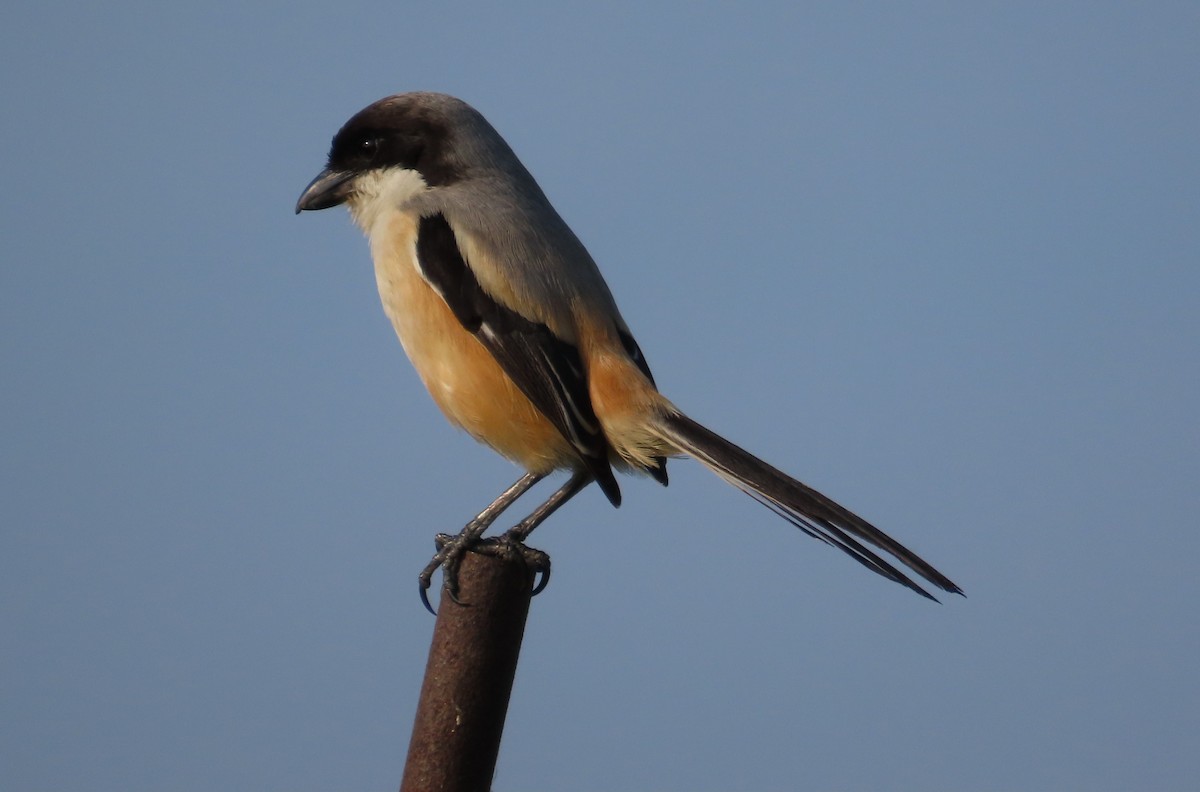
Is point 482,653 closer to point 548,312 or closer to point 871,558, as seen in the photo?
point 871,558

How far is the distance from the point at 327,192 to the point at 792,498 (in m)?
2.23

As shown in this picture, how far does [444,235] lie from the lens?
432cm

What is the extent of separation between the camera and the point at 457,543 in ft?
12.3

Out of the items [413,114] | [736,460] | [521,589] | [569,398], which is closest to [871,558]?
[736,460]

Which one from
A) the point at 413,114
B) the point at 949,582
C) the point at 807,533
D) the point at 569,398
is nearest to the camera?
the point at 949,582

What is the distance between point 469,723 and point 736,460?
1.22 metres

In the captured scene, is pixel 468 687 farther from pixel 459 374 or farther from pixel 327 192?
pixel 327 192

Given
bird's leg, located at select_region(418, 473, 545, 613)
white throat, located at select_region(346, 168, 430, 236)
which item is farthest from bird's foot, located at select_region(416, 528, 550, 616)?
white throat, located at select_region(346, 168, 430, 236)

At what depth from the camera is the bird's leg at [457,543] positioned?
3633 mm

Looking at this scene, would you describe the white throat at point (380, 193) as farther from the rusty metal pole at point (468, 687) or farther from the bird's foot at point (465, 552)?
the rusty metal pole at point (468, 687)

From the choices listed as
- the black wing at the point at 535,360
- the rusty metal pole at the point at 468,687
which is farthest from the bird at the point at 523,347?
the rusty metal pole at the point at 468,687

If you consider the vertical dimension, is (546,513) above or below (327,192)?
below

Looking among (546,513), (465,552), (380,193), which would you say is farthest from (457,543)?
(380,193)

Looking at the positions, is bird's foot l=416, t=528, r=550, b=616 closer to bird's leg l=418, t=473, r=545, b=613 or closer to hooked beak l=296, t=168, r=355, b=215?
bird's leg l=418, t=473, r=545, b=613
